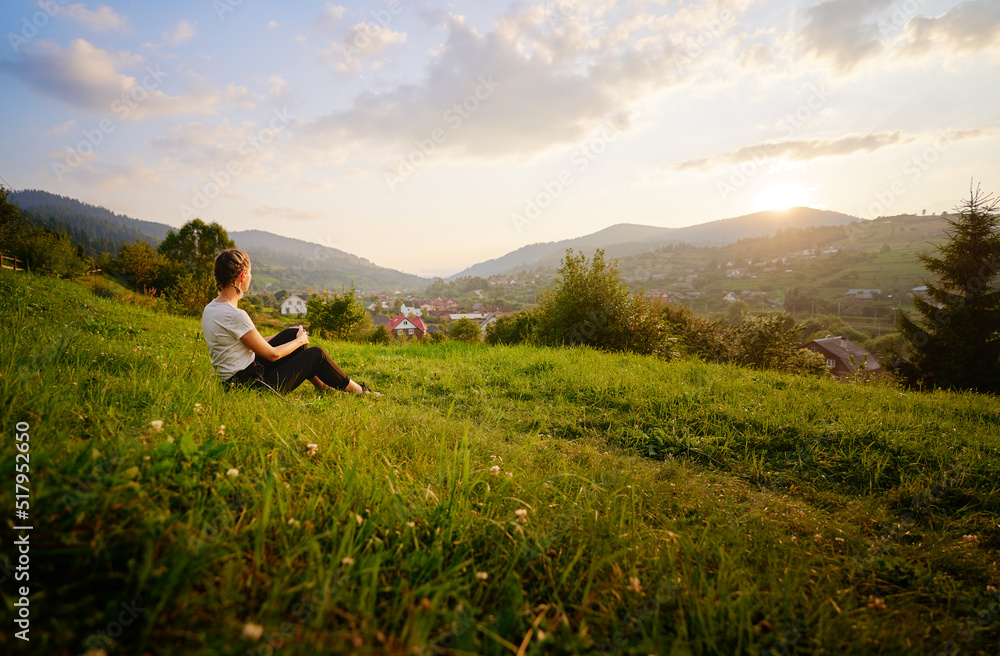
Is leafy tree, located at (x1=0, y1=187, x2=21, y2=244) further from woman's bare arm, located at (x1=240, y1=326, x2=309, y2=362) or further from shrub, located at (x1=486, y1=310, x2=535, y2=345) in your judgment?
woman's bare arm, located at (x1=240, y1=326, x2=309, y2=362)

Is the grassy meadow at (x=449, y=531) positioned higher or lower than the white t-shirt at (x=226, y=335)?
lower

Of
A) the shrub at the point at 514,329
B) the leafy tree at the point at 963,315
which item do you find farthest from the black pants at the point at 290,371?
the leafy tree at the point at 963,315

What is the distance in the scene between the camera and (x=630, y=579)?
1.74 m

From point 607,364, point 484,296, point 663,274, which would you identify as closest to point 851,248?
point 663,274

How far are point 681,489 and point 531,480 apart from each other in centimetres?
144

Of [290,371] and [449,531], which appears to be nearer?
[449,531]

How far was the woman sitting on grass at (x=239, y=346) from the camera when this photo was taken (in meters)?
4.38

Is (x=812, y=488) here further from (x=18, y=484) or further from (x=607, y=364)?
(x=18, y=484)

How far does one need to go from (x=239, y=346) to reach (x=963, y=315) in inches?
1140

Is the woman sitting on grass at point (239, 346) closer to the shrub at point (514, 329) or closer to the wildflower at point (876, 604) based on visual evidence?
the wildflower at point (876, 604)

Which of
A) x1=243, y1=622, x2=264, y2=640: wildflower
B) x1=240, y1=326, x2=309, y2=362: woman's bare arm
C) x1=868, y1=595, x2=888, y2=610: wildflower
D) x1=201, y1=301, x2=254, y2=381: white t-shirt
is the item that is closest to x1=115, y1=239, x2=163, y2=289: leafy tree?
x1=201, y1=301, x2=254, y2=381: white t-shirt

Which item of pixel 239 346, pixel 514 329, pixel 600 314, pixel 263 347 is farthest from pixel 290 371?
pixel 514 329

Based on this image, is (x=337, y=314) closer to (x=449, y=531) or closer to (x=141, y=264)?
(x=141, y=264)

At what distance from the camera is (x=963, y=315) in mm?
18297
